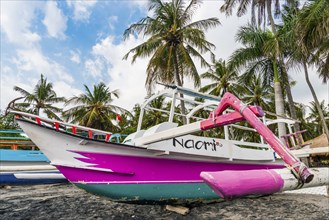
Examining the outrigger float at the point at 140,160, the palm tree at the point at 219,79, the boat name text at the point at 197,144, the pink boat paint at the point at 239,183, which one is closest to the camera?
the pink boat paint at the point at 239,183

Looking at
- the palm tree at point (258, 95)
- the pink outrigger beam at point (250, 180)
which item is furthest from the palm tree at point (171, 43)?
the pink outrigger beam at point (250, 180)

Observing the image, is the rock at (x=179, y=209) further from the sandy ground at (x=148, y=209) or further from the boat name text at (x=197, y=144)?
the boat name text at (x=197, y=144)

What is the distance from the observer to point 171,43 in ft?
54.6

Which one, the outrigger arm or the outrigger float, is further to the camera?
the outrigger float

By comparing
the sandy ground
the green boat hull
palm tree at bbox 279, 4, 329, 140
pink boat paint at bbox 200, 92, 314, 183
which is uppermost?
palm tree at bbox 279, 4, 329, 140

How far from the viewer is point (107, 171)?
4.96 meters

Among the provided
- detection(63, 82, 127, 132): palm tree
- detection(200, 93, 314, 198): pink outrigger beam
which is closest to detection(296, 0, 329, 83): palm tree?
detection(200, 93, 314, 198): pink outrigger beam

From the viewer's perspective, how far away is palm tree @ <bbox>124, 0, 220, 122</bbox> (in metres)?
16.0

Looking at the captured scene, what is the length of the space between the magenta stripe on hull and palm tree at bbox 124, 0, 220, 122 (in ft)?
34.4

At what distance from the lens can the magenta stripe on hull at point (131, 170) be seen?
4969 millimetres

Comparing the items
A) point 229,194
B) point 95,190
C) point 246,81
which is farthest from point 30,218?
point 246,81

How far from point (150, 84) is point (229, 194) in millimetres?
14580

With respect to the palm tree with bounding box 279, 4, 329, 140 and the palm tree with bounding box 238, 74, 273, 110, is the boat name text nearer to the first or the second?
the palm tree with bounding box 279, 4, 329, 140

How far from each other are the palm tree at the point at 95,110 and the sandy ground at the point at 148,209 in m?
17.1
